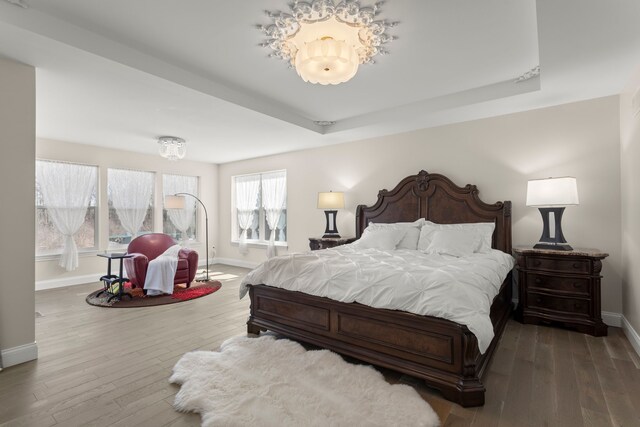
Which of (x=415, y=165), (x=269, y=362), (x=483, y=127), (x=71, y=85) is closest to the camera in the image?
(x=269, y=362)

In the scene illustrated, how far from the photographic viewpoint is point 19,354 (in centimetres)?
255

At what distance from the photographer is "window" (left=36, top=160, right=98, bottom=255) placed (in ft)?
16.7

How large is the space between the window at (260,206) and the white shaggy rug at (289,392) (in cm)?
400

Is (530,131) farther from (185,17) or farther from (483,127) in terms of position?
→ (185,17)

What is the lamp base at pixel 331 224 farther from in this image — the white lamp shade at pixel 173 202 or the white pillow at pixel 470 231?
→ the white lamp shade at pixel 173 202

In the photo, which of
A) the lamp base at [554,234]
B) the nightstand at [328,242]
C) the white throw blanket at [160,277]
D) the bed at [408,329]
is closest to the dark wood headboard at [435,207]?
the bed at [408,329]

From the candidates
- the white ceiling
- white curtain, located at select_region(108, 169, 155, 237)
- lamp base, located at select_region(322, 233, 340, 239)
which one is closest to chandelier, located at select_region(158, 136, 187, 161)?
the white ceiling

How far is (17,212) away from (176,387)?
1970 millimetres

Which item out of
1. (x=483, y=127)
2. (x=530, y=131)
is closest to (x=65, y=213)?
(x=483, y=127)

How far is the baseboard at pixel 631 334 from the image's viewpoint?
107 inches

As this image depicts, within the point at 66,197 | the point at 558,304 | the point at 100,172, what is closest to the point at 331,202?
the point at 558,304

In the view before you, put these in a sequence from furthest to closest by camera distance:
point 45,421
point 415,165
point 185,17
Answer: point 415,165, point 185,17, point 45,421

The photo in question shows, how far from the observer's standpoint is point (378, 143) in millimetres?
5121

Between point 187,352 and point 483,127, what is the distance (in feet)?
14.3
